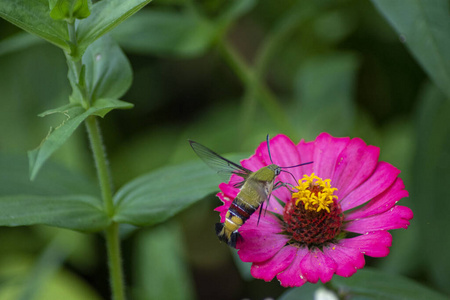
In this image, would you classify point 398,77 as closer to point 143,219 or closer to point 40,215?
point 143,219

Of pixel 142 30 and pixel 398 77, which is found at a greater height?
pixel 142 30

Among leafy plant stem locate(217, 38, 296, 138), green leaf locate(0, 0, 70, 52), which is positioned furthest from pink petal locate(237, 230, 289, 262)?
leafy plant stem locate(217, 38, 296, 138)

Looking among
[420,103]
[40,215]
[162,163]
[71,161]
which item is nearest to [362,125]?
[420,103]

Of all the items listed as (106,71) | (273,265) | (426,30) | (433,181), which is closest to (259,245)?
(273,265)

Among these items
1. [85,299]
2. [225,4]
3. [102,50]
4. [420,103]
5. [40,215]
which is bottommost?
[85,299]

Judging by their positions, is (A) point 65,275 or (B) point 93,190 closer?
(B) point 93,190

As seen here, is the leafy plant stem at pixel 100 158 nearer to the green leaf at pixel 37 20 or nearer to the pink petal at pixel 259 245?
the green leaf at pixel 37 20
